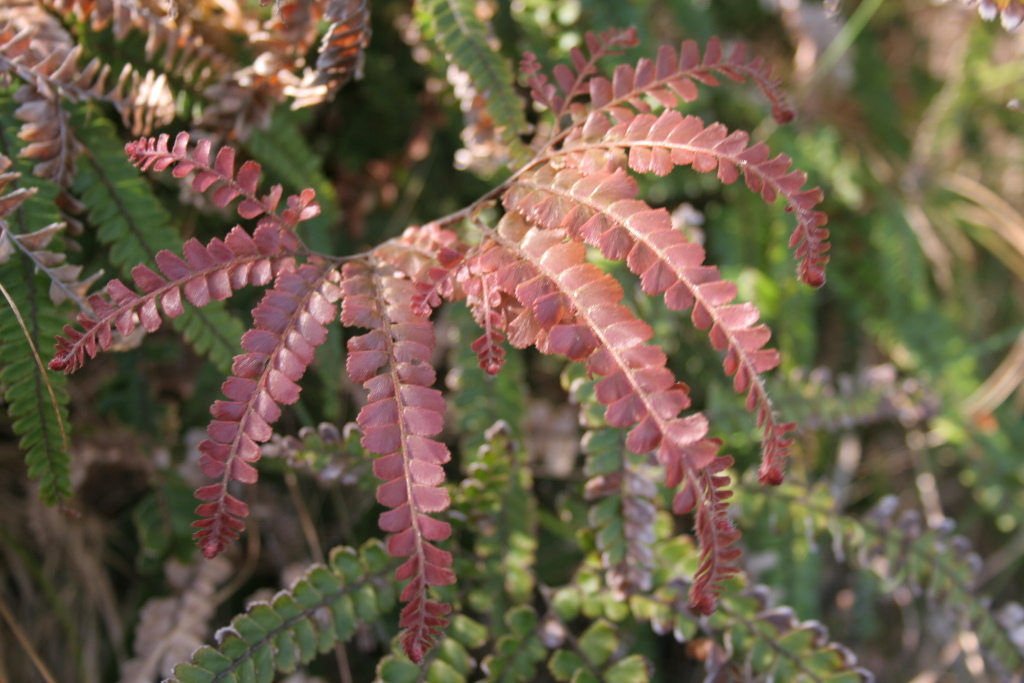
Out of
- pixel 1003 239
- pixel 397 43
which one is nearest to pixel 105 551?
pixel 397 43

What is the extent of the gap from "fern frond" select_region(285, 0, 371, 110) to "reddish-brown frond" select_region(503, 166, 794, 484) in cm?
44

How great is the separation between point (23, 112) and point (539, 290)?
0.87 m

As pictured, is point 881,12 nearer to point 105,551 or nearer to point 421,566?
point 421,566

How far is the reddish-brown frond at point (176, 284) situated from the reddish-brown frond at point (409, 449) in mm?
141

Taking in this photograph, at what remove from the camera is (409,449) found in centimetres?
76

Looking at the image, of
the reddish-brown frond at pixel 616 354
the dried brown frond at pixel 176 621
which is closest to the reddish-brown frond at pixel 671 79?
the reddish-brown frond at pixel 616 354

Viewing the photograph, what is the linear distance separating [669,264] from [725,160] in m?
0.19

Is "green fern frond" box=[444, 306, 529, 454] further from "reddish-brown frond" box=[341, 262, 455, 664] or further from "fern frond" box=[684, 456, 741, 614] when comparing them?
"fern frond" box=[684, 456, 741, 614]

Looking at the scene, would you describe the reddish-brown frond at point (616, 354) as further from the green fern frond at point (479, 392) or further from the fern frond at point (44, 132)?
the fern frond at point (44, 132)

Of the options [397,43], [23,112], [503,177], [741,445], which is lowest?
[741,445]

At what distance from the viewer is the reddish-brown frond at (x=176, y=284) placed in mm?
782

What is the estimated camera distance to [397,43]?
1.71m

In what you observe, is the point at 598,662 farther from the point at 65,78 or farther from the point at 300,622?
the point at 65,78

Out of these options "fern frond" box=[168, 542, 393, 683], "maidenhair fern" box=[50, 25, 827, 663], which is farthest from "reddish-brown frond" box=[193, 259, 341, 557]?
"fern frond" box=[168, 542, 393, 683]
